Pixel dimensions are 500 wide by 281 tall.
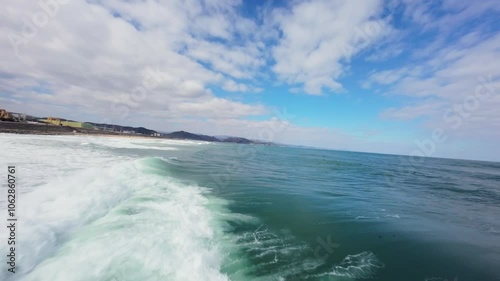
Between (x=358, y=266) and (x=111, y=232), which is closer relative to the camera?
(x=358, y=266)

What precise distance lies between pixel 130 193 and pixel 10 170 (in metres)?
6.28

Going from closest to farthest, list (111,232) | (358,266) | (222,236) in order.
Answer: (358,266) → (111,232) → (222,236)

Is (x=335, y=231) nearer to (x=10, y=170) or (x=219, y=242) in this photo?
(x=219, y=242)

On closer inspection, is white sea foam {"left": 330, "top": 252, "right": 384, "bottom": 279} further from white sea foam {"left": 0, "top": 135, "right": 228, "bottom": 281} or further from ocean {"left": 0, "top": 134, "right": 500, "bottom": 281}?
white sea foam {"left": 0, "top": 135, "right": 228, "bottom": 281}

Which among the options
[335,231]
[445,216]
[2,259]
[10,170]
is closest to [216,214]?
[335,231]

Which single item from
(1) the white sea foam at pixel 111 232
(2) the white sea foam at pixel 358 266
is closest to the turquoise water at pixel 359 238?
(2) the white sea foam at pixel 358 266

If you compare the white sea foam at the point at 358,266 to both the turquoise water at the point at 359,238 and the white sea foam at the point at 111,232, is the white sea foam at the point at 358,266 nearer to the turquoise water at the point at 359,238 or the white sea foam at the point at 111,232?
the turquoise water at the point at 359,238

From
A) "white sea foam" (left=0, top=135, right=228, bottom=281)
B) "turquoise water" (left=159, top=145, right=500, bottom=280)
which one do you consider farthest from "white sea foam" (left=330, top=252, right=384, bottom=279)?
"white sea foam" (left=0, top=135, right=228, bottom=281)

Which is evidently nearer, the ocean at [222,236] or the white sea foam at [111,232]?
the white sea foam at [111,232]

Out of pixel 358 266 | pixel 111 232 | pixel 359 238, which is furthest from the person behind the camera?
pixel 359 238

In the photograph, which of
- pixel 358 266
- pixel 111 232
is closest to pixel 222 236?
pixel 111 232

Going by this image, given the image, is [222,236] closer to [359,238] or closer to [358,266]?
[358,266]

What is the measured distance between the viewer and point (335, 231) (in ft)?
29.2

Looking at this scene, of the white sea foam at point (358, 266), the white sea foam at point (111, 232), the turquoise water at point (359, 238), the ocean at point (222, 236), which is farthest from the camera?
the turquoise water at point (359, 238)
